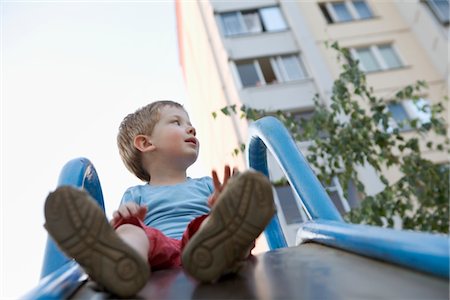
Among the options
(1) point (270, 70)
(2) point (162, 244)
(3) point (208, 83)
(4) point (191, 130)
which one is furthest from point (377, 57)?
(2) point (162, 244)

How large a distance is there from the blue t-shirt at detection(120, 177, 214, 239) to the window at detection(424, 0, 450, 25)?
852 centimetres

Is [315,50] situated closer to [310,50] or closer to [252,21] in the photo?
[310,50]

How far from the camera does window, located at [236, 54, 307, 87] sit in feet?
27.3

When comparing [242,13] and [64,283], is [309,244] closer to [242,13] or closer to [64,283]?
[64,283]

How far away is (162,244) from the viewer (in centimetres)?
106

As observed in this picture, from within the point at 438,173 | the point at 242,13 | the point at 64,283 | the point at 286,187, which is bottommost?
the point at 64,283

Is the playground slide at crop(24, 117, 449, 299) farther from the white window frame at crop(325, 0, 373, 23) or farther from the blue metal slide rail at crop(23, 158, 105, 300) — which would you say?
the white window frame at crop(325, 0, 373, 23)

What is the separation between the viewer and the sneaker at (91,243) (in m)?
0.74

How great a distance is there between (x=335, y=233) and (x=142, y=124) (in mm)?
915

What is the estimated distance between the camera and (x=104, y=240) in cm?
75

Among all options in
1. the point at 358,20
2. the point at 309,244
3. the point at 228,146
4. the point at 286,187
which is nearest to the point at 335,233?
the point at 309,244

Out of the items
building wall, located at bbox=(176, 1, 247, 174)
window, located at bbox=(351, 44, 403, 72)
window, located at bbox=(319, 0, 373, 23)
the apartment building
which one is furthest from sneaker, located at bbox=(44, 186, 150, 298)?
window, located at bbox=(319, 0, 373, 23)

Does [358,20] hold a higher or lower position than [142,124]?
higher

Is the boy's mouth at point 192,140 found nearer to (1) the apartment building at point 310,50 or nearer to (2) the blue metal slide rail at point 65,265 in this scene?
(2) the blue metal slide rail at point 65,265
